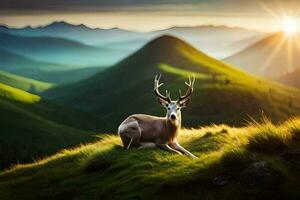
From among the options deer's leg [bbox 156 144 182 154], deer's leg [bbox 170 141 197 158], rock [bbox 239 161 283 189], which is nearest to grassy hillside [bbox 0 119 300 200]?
rock [bbox 239 161 283 189]

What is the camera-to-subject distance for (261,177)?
14.6 meters

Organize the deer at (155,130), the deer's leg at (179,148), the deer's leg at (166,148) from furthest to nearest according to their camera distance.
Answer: the deer at (155,130) < the deer's leg at (166,148) < the deer's leg at (179,148)

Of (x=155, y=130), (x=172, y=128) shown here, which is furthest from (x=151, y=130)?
(x=172, y=128)

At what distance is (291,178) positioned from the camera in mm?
14609

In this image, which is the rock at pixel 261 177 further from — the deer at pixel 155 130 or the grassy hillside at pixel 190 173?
the deer at pixel 155 130

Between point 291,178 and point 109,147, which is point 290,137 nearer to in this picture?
point 291,178

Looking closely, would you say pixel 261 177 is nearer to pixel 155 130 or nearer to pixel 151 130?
pixel 155 130

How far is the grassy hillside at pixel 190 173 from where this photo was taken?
1470 cm

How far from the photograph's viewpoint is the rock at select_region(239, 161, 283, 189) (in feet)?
47.4

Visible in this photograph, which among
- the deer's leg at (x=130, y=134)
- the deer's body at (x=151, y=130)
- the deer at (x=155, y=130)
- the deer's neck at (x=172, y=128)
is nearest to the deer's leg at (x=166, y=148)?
the deer at (x=155, y=130)

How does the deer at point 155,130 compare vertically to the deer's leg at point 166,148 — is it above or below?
above

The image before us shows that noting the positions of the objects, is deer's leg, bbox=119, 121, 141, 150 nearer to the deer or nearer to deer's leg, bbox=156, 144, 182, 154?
the deer

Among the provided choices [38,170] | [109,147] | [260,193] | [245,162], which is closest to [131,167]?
[109,147]

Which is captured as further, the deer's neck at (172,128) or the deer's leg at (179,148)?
the deer's neck at (172,128)
